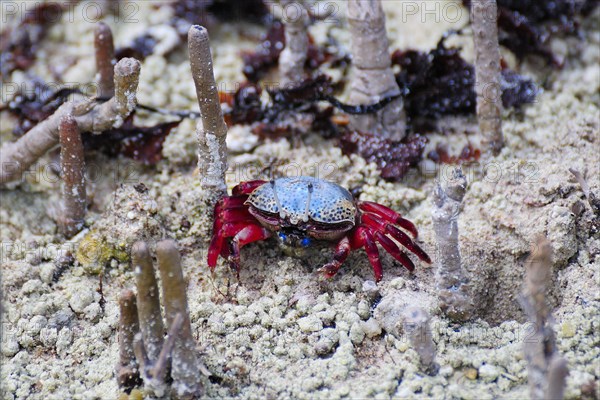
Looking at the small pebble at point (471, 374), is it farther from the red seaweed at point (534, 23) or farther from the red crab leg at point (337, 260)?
the red seaweed at point (534, 23)

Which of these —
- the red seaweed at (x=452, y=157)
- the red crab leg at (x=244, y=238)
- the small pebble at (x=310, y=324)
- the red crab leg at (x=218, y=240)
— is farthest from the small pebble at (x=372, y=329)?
the red seaweed at (x=452, y=157)

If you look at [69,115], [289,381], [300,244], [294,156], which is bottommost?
[289,381]

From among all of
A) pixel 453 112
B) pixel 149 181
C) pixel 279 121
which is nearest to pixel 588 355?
pixel 453 112

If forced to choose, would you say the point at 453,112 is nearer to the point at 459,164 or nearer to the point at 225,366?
the point at 459,164

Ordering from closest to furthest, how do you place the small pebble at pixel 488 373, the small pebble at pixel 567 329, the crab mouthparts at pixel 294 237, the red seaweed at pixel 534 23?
the small pebble at pixel 488 373, the small pebble at pixel 567 329, the crab mouthparts at pixel 294 237, the red seaweed at pixel 534 23

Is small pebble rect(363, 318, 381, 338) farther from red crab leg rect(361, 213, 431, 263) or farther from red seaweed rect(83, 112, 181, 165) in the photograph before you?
red seaweed rect(83, 112, 181, 165)

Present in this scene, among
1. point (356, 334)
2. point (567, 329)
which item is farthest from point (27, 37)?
point (567, 329)

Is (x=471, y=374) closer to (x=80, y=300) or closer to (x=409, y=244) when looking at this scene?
(x=409, y=244)
